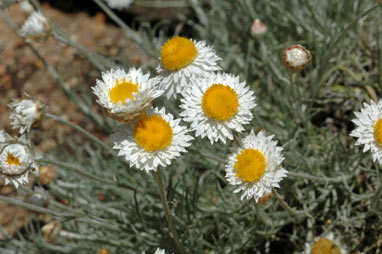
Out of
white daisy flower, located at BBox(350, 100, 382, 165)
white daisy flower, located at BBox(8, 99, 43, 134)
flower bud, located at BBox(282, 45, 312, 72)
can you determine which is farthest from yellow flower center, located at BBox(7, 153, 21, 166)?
white daisy flower, located at BBox(350, 100, 382, 165)

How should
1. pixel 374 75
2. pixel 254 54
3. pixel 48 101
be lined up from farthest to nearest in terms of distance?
pixel 48 101
pixel 254 54
pixel 374 75

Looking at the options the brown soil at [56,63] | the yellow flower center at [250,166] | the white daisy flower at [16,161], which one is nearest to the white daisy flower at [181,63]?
the yellow flower center at [250,166]

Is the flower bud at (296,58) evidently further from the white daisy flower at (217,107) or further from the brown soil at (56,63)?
the brown soil at (56,63)

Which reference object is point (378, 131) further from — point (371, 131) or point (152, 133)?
point (152, 133)

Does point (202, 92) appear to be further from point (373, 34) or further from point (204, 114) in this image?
point (373, 34)

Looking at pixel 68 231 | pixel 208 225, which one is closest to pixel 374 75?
pixel 208 225

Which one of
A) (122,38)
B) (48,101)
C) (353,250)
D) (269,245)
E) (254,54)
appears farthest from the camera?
(122,38)
